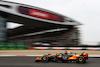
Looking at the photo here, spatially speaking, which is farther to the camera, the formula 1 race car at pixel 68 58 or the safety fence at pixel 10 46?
the safety fence at pixel 10 46

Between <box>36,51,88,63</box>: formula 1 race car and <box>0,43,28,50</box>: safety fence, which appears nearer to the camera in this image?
<box>36,51,88,63</box>: formula 1 race car

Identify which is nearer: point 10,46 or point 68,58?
point 68,58

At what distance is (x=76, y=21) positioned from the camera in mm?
36625

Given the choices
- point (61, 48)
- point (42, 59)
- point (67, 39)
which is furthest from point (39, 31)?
point (42, 59)

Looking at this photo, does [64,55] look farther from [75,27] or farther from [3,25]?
[75,27]

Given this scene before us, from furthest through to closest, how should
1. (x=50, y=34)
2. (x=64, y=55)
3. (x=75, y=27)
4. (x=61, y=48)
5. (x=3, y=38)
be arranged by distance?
1. (x=50, y=34)
2. (x=75, y=27)
3. (x=3, y=38)
4. (x=61, y=48)
5. (x=64, y=55)

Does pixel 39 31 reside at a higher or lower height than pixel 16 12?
lower

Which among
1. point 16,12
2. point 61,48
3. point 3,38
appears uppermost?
point 16,12

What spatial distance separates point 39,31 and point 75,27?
13.0m

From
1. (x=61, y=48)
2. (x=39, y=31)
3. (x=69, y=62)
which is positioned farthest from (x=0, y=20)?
(x=69, y=62)

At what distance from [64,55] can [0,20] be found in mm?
21675

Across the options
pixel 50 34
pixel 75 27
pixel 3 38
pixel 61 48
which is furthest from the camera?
pixel 50 34

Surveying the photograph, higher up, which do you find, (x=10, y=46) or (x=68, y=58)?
(x=10, y=46)

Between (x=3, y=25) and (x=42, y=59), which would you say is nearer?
(x=42, y=59)
